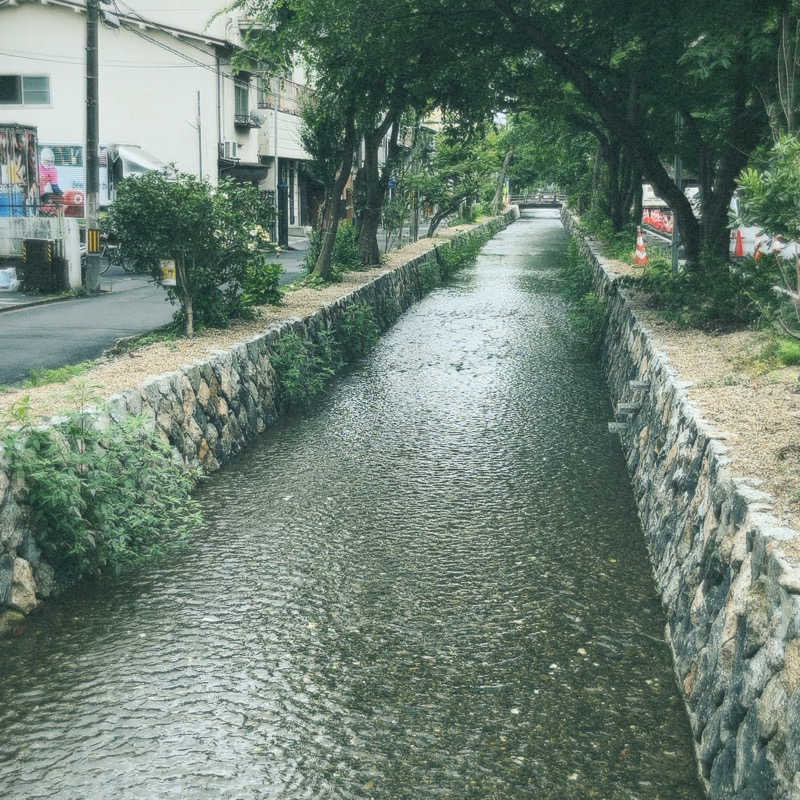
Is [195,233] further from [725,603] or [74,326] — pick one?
[725,603]

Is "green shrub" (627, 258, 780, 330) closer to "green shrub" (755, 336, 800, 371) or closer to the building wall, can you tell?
"green shrub" (755, 336, 800, 371)

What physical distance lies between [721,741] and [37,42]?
108 feet

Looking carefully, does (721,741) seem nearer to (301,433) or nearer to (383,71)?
(301,433)

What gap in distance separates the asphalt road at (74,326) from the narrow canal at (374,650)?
370 centimetres

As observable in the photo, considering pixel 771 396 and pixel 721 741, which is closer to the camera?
pixel 721 741

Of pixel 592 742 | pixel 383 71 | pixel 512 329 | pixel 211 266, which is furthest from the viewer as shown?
pixel 512 329

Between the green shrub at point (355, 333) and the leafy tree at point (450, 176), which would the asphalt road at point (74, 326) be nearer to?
the green shrub at point (355, 333)

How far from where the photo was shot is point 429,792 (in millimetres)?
4176

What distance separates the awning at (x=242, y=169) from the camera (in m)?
34.6

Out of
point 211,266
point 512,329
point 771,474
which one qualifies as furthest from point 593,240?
point 771,474

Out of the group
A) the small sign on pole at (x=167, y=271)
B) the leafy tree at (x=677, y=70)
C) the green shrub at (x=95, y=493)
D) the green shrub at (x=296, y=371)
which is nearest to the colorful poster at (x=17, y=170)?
the leafy tree at (x=677, y=70)

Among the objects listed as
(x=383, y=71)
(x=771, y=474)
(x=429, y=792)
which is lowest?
(x=429, y=792)

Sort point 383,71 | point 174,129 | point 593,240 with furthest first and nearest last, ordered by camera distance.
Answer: point 174,129 < point 593,240 < point 383,71

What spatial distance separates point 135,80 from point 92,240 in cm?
1561
